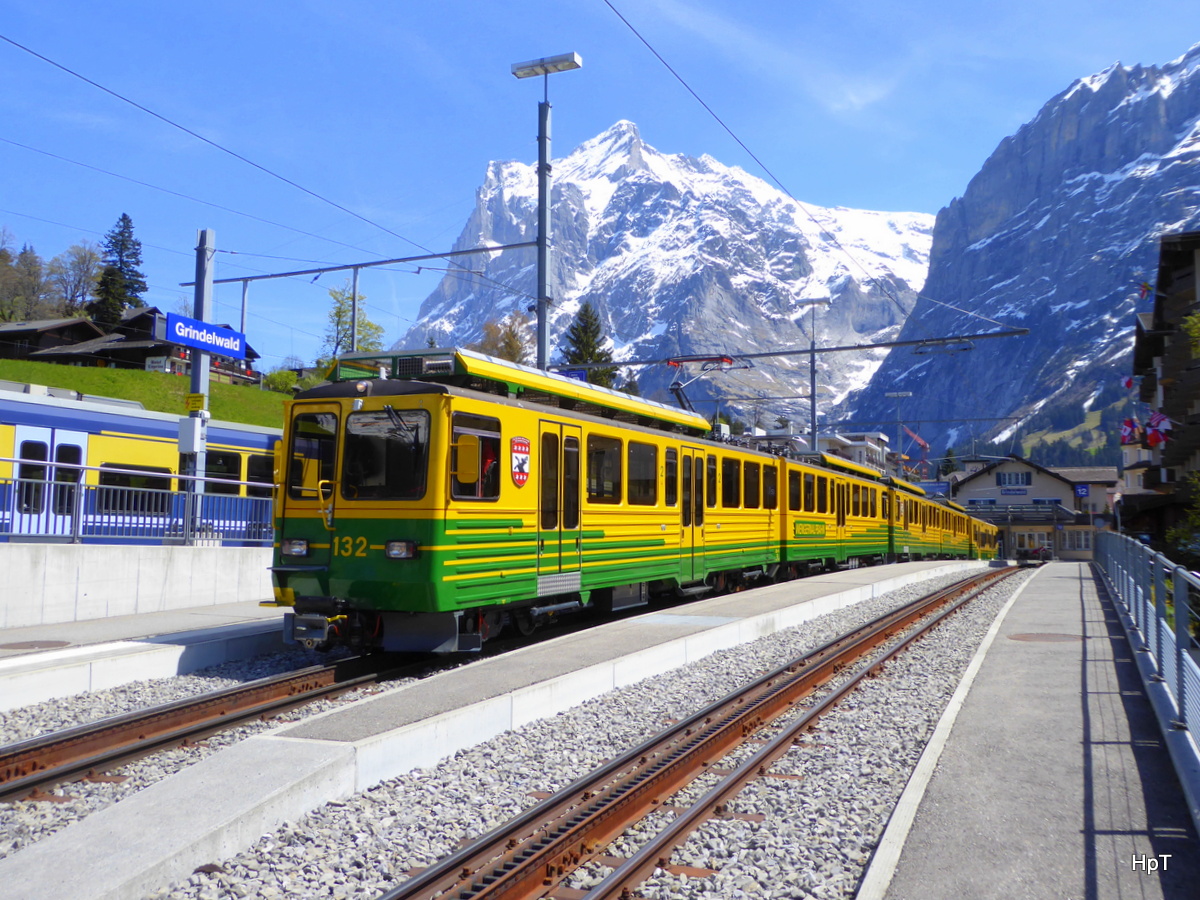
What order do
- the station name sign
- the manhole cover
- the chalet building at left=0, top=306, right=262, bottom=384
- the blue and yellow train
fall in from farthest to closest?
the chalet building at left=0, top=306, right=262, bottom=384
the station name sign
the blue and yellow train
the manhole cover

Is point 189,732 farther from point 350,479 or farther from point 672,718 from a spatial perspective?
point 672,718

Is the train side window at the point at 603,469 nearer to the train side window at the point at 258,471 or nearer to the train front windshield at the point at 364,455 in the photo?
the train front windshield at the point at 364,455

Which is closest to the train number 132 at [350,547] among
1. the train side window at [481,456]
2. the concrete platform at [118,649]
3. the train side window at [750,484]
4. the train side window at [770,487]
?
the train side window at [481,456]

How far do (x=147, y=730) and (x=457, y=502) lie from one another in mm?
3356

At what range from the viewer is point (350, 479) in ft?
32.6

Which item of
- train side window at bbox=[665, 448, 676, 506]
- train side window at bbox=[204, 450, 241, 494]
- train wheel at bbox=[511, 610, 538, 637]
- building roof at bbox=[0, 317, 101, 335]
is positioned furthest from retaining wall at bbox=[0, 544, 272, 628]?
building roof at bbox=[0, 317, 101, 335]

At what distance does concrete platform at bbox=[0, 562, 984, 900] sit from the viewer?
172 inches

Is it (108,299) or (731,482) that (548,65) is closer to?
(731,482)

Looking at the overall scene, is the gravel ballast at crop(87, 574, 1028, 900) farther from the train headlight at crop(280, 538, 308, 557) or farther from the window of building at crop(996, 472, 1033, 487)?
the window of building at crop(996, 472, 1033, 487)

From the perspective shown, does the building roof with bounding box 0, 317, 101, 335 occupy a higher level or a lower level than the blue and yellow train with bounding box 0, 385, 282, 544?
higher

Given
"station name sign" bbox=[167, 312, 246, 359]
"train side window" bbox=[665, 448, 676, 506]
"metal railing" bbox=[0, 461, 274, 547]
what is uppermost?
"station name sign" bbox=[167, 312, 246, 359]

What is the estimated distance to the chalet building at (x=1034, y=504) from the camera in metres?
86.3

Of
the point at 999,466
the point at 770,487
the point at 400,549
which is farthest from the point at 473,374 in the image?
the point at 999,466

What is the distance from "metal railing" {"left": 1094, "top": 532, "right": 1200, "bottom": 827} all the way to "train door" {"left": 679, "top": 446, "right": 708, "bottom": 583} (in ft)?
20.7
